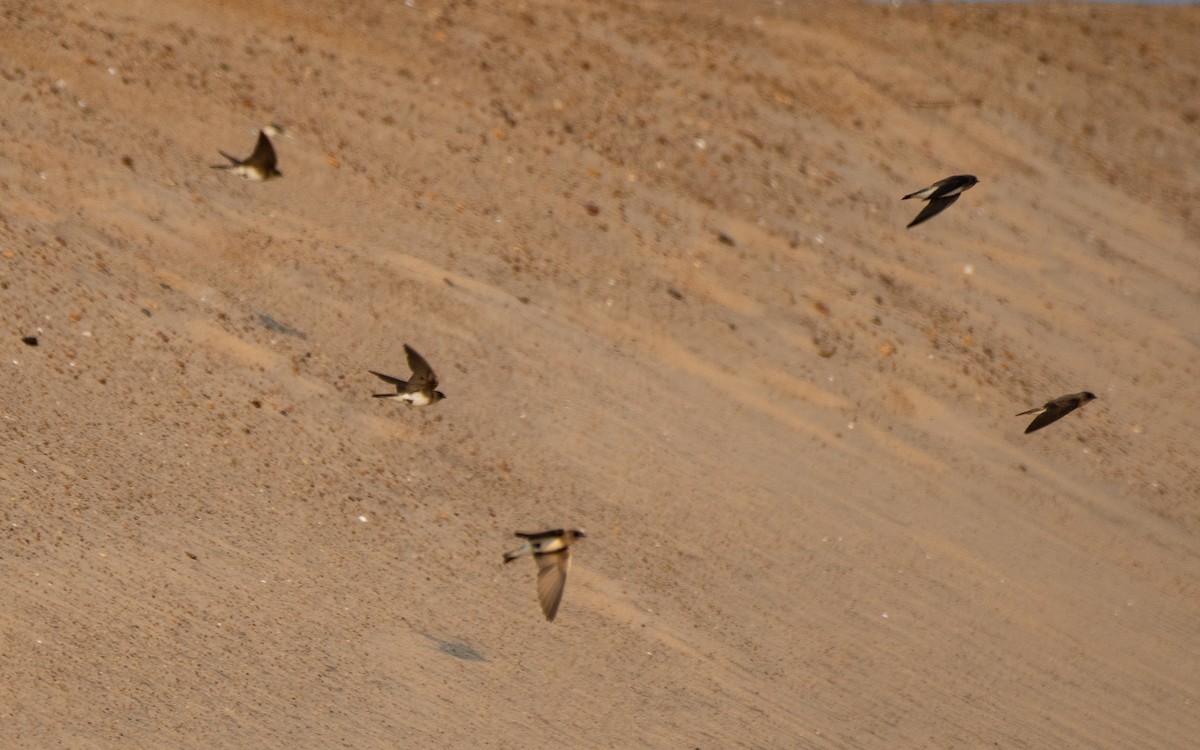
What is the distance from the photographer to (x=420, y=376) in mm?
6160

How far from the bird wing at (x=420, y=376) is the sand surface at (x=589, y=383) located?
384 millimetres

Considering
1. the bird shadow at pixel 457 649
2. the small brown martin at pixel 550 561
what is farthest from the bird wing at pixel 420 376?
the bird shadow at pixel 457 649

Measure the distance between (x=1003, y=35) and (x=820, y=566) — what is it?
14.0ft

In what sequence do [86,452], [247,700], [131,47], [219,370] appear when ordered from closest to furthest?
1. [247,700]
2. [86,452]
3. [219,370]
4. [131,47]

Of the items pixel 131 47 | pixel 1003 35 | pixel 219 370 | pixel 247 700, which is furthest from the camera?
pixel 1003 35

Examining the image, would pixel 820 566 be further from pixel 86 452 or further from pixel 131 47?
pixel 131 47

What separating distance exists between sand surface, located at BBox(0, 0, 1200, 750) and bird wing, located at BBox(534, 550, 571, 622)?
10.4 inches

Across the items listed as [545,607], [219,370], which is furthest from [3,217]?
[545,607]

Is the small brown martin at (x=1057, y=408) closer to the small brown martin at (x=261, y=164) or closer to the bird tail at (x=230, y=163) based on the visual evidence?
the small brown martin at (x=261, y=164)

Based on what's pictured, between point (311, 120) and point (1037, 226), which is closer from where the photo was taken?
point (311, 120)

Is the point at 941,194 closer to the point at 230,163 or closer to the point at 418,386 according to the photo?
the point at 418,386

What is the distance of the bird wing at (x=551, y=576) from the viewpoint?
18.7 feet

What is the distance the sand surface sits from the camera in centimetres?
576

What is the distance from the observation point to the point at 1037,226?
8391mm
